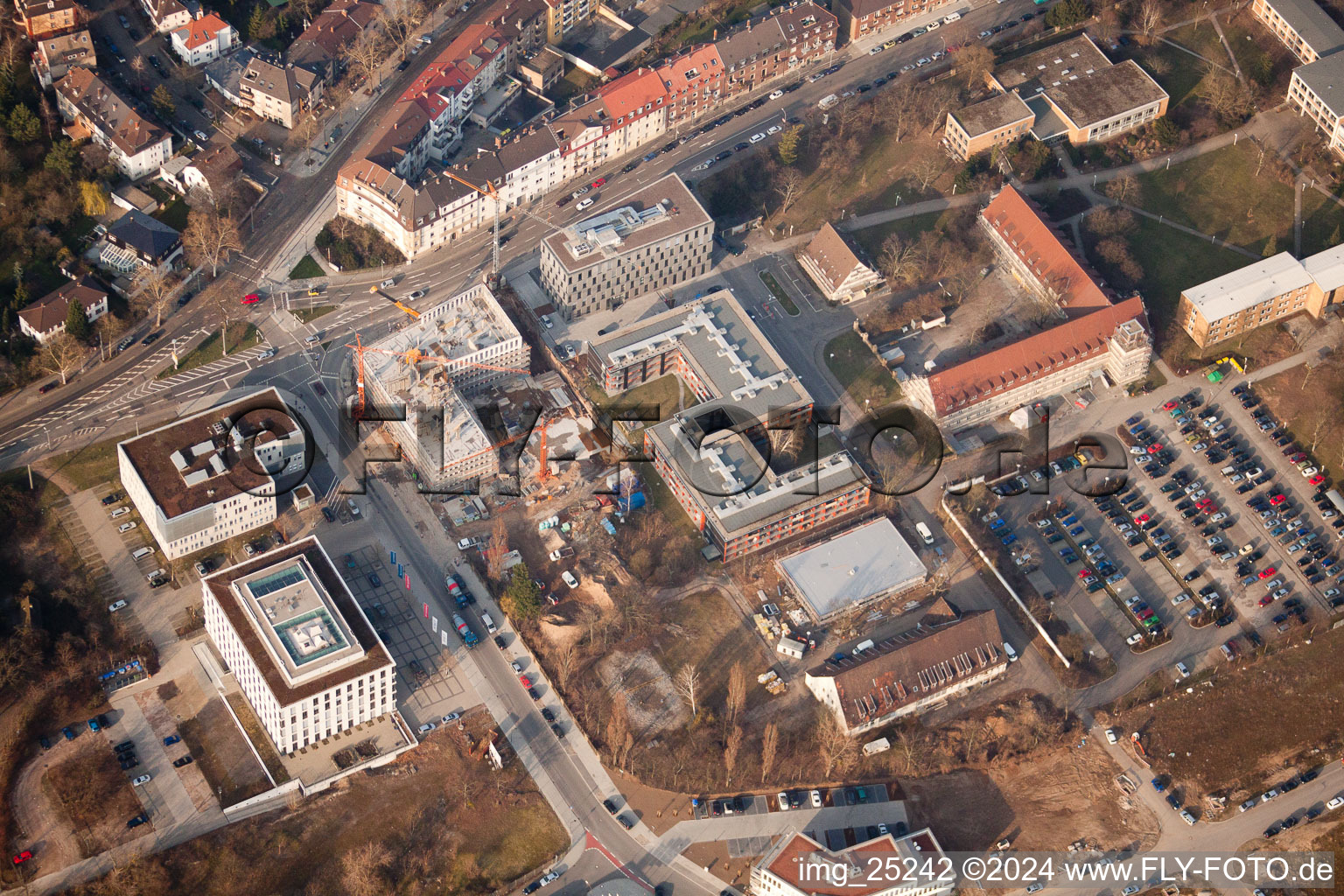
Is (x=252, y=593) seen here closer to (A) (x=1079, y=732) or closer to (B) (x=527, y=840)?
(B) (x=527, y=840)

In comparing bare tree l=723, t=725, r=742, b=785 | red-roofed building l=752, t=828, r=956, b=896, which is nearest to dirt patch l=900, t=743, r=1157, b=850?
red-roofed building l=752, t=828, r=956, b=896

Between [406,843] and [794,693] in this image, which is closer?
[406,843]

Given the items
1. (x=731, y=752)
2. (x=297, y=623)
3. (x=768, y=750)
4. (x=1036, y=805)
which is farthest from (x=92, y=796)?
(x=1036, y=805)

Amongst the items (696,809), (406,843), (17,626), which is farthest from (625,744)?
(17,626)

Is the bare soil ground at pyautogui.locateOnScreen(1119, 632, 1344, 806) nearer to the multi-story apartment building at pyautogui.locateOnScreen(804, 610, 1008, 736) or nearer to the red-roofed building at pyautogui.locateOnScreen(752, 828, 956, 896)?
the multi-story apartment building at pyautogui.locateOnScreen(804, 610, 1008, 736)

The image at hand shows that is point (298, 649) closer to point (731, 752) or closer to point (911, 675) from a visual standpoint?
point (731, 752)

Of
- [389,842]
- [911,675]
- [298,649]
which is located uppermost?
[298,649]
